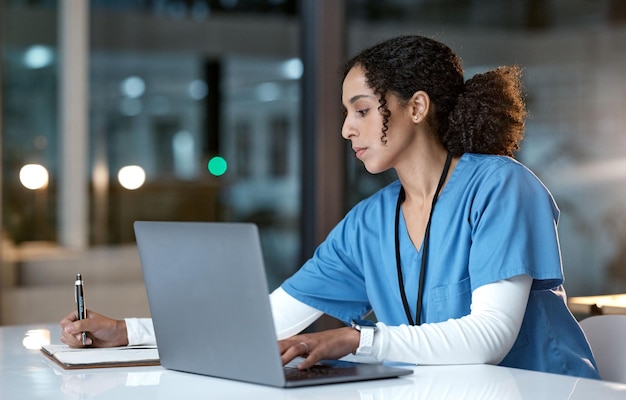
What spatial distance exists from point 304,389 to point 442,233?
2.12 ft

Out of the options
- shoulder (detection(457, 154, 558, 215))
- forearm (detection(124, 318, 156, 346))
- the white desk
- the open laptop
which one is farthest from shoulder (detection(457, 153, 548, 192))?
forearm (detection(124, 318, 156, 346))

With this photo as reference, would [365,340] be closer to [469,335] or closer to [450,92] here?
[469,335]

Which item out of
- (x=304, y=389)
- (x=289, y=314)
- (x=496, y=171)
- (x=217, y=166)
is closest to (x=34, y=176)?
(x=217, y=166)

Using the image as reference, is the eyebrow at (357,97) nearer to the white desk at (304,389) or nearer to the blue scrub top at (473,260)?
the blue scrub top at (473,260)

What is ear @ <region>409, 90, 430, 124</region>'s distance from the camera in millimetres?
1952

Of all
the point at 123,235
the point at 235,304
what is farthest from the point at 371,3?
the point at 235,304

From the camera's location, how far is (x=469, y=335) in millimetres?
1535

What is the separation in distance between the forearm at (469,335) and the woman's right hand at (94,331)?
50 centimetres

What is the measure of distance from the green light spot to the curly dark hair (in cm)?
279

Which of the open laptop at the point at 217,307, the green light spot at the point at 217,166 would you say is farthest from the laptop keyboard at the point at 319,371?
the green light spot at the point at 217,166

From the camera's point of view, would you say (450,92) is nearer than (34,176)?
Yes

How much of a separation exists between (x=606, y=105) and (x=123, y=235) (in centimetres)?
222

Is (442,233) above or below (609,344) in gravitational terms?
above

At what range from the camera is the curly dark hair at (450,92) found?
6.30ft
